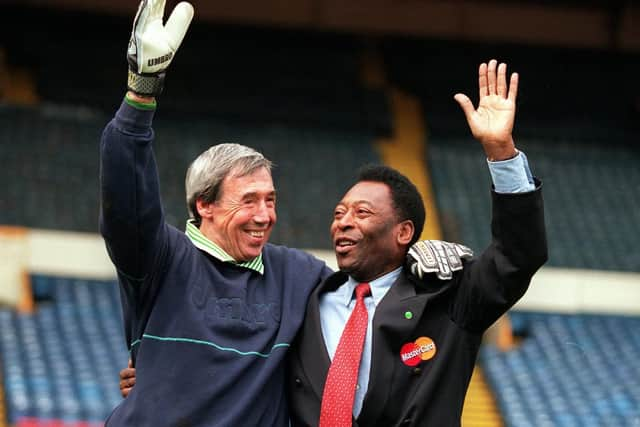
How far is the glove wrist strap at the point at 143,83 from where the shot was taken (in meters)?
3.23

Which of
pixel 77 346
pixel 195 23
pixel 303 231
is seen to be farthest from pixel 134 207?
pixel 195 23

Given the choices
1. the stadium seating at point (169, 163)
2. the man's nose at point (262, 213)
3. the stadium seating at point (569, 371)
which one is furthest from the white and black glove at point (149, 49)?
the stadium seating at point (169, 163)

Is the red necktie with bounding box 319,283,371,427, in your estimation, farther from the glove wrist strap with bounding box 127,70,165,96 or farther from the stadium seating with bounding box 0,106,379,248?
the stadium seating with bounding box 0,106,379,248

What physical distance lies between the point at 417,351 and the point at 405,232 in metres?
0.43

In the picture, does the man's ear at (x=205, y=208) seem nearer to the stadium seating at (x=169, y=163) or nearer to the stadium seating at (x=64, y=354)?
the stadium seating at (x=64, y=354)

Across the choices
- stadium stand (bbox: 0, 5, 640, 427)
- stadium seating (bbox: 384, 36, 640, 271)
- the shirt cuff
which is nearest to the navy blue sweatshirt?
the shirt cuff

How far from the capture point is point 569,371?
37.0 feet

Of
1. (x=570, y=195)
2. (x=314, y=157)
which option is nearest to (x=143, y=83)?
(x=314, y=157)

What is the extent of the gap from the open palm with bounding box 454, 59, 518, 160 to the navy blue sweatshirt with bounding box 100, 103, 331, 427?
0.83m

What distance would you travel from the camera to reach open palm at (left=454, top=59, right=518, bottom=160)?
3.34 meters

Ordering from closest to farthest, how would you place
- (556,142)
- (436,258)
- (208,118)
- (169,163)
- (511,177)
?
(511,177) → (436,258) → (169,163) → (208,118) → (556,142)

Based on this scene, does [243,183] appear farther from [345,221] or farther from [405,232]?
[405,232]

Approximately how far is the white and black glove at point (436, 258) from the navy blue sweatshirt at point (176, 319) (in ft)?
1.36

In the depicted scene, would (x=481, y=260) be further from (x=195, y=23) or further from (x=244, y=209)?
(x=195, y=23)
